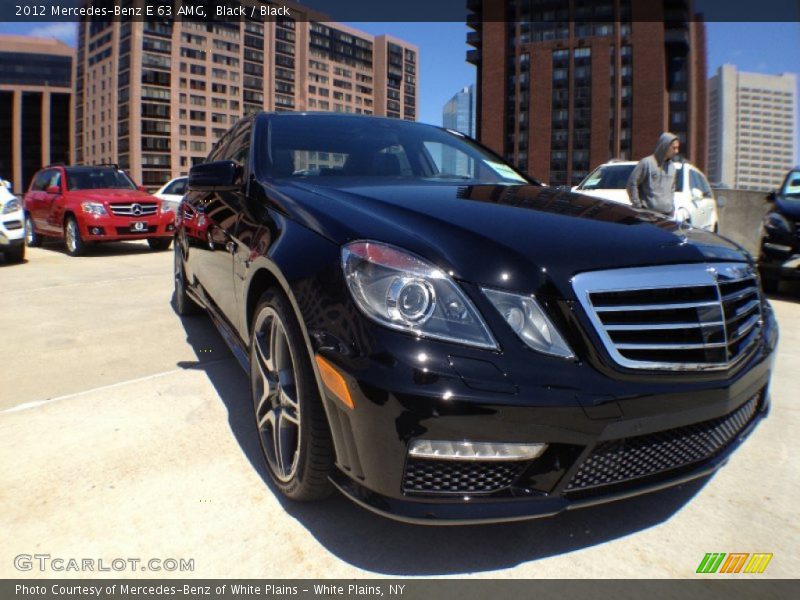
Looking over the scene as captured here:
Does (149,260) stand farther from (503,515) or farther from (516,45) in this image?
(516,45)

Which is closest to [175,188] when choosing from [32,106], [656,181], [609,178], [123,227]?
[123,227]

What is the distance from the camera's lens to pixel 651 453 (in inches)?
72.1

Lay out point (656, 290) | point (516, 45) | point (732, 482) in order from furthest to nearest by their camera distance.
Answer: point (516, 45), point (732, 482), point (656, 290)

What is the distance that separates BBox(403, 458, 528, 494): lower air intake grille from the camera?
5.57ft

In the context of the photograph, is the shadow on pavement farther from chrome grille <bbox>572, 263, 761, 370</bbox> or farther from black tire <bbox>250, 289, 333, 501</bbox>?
chrome grille <bbox>572, 263, 761, 370</bbox>

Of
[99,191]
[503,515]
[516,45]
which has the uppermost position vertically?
[516,45]

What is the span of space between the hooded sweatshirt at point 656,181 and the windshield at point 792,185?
157 cm

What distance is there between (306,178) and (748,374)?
75.2 inches

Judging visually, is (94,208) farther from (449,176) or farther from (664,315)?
(664,315)

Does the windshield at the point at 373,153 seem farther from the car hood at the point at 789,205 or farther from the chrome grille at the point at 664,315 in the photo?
the car hood at the point at 789,205

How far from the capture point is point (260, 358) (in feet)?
8.06

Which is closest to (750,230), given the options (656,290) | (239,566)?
(656,290)

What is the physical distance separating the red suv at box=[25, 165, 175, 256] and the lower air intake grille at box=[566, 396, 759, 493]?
34.1 feet

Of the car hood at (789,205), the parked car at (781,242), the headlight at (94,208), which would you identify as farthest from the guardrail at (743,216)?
the headlight at (94,208)
